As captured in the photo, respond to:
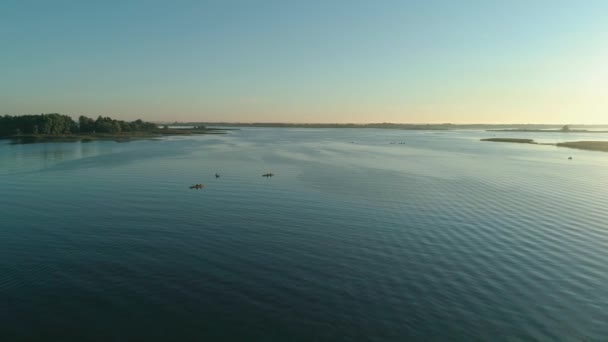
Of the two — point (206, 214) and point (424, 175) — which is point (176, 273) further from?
point (424, 175)

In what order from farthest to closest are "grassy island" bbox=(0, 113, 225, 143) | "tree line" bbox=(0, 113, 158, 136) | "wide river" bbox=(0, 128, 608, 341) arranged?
"tree line" bbox=(0, 113, 158, 136), "grassy island" bbox=(0, 113, 225, 143), "wide river" bbox=(0, 128, 608, 341)

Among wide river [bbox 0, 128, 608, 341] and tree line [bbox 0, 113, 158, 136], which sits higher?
tree line [bbox 0, 113, 158, 136]

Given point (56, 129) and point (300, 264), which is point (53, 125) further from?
point (300, 264)

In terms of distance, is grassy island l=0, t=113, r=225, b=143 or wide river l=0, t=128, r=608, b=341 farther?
grassy island l=0, t=113, r=225, b=143

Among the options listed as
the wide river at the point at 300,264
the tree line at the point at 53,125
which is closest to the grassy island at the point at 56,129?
the tree line at the point at 53,125

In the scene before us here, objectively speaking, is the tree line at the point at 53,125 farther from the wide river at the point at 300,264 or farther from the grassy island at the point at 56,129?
the wide river at the point at 300,264

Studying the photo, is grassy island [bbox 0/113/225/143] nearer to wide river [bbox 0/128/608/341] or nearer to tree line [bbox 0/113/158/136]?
tree line [bbox 0/113/158/136]

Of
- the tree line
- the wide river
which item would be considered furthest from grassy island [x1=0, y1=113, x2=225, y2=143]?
the wide river

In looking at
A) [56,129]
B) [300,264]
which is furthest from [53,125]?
[300,264]
